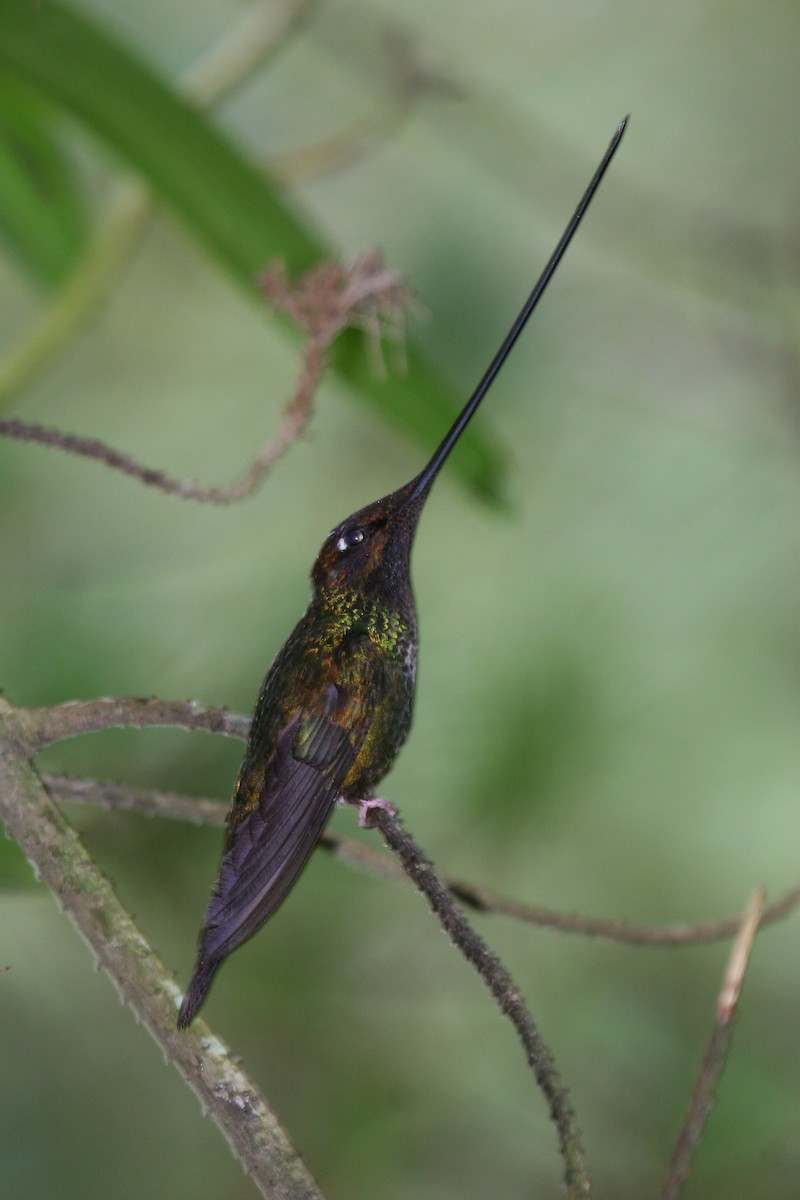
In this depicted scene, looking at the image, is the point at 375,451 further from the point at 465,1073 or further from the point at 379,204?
the point at 465,1073

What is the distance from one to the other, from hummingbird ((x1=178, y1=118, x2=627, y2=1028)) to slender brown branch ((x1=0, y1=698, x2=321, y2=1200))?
0.03m

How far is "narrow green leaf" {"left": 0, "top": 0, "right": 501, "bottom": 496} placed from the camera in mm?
1447

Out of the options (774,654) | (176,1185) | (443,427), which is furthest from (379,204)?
(176,1185)

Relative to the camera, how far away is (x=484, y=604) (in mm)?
3285

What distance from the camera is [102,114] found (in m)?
1.48

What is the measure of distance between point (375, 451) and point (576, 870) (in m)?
1.26

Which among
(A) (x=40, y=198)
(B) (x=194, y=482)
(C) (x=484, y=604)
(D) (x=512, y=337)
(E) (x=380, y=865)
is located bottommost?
(C) (x=484, y=604)

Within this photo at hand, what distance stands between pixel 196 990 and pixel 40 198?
5.10 feet

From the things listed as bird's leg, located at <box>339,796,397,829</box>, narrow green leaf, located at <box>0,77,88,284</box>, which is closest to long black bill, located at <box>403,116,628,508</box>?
bird's leg, located at <box>339,796,397,829</box>

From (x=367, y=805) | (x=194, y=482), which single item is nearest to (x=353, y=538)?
(x=194, y=482)

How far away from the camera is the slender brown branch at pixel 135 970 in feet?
2.51

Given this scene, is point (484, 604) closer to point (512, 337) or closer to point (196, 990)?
point (512, 337)

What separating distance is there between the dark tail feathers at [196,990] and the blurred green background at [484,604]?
1.54 ft

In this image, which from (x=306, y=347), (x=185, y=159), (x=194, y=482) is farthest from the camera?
(x=185, y=159)
